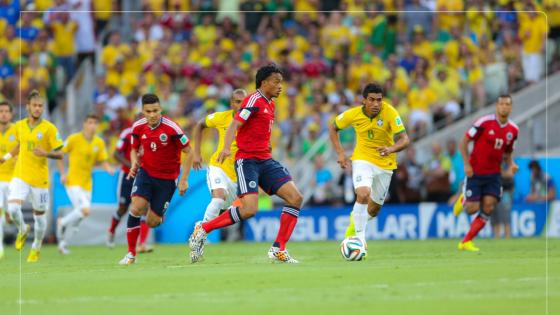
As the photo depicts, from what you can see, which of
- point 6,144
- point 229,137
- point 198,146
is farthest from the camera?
point 6,144

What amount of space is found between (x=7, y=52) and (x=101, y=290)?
20.7 m

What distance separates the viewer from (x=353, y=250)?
15219mm

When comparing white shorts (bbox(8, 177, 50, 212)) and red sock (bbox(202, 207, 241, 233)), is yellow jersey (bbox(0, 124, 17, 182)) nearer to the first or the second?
white shorts (bbox(8, 177, 50, 212))

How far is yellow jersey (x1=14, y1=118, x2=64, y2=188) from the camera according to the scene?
734 inches

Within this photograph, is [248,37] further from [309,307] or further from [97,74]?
[309,307]

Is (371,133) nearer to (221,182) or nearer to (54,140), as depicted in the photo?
(221,182)

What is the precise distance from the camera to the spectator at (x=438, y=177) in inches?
1033

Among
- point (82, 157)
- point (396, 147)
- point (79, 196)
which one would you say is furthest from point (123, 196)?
point (396, 147)

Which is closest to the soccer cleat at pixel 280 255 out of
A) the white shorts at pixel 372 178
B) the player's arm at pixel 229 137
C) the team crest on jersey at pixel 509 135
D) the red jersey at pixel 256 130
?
the red jersey at pixel 256 130

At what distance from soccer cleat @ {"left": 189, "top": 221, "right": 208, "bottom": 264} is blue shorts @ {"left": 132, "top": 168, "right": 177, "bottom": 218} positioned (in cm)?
194

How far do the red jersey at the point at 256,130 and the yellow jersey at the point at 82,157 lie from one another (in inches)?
329

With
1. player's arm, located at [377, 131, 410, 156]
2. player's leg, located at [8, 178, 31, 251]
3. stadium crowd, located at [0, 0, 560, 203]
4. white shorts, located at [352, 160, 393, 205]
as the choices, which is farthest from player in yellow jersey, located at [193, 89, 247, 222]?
stadium crowd, located at [0, 0, 560, 203]

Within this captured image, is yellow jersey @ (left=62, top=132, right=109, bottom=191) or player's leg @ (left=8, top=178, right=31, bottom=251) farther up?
yellow jersey @ (left=62, top=132, right=109, bottom=191)

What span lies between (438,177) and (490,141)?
6772 millimetres
